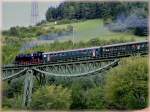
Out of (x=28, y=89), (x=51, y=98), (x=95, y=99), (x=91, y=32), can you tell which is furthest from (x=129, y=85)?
(x=28, y=89)

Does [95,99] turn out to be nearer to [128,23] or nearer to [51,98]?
[51,98]

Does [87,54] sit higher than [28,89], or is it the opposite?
[87,54]

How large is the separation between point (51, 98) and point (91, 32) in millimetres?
641

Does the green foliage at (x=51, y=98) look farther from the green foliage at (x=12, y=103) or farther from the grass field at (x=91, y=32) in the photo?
the grass field at (x=91, y=32)

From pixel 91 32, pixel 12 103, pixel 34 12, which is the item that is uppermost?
pixel 34 12

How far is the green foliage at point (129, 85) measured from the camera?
11.2 feet

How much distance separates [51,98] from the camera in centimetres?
358

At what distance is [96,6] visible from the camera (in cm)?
353

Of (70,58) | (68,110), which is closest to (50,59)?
(70,58)

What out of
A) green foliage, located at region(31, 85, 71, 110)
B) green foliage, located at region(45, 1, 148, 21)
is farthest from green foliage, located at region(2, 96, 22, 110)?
green foliage, located at region(45, 1, 148, 21)

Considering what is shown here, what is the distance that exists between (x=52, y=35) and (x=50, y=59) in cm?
20

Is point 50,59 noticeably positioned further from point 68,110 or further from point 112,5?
point 112,5

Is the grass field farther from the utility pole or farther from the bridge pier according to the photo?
the bridge pier

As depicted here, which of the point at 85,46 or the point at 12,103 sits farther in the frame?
the point at 12,103
